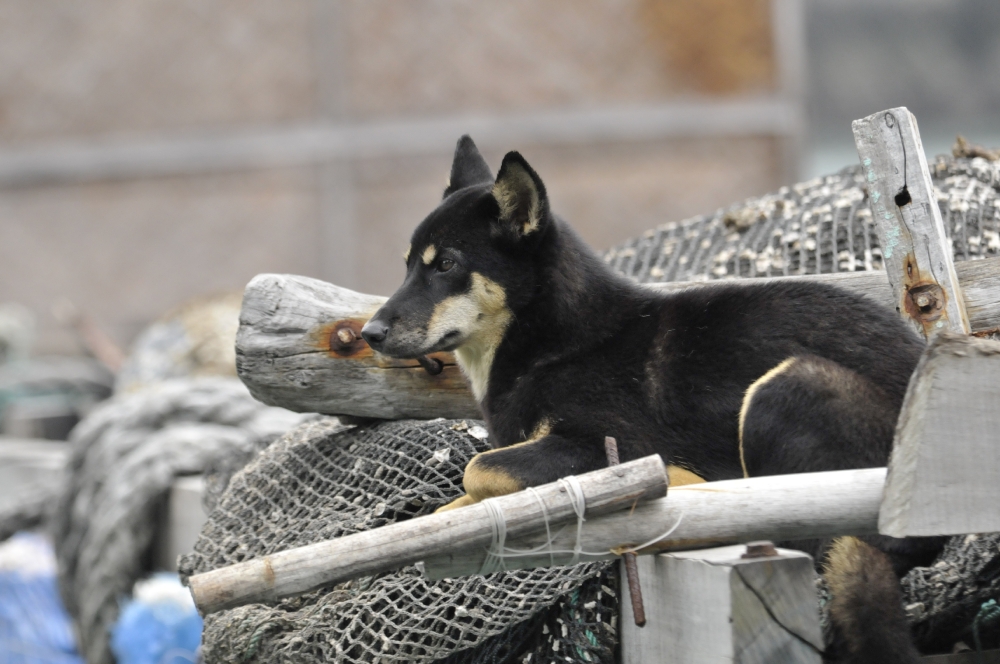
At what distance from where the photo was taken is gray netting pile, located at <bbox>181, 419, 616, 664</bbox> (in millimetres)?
2855

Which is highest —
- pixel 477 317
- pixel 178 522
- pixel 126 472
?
pixel 477 317

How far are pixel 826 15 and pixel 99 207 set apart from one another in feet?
22.9

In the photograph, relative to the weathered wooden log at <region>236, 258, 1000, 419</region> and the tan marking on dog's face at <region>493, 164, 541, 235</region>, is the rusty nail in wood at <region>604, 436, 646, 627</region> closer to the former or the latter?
the tan marking on dog's face at <region>493, 164, 541, 235</region>

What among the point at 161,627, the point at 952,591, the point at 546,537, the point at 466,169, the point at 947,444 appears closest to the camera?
the point at 947,444

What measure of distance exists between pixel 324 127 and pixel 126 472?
491 cm

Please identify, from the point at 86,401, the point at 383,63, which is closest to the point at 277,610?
the point at 86,401

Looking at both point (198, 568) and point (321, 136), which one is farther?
point (321, 136)

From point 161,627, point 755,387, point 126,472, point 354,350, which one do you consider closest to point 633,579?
point 755,387

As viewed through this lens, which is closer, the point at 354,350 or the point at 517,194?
the point at 517,194

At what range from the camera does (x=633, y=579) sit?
→ 2.31m

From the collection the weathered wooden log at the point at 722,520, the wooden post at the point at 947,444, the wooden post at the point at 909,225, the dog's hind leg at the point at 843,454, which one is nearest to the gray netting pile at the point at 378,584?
the dog's hind leg at the point at 843,454

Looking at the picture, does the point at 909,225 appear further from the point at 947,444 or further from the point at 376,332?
the point at 376,332

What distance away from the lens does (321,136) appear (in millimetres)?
9875

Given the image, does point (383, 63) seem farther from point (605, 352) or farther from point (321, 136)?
point (605, 352)
